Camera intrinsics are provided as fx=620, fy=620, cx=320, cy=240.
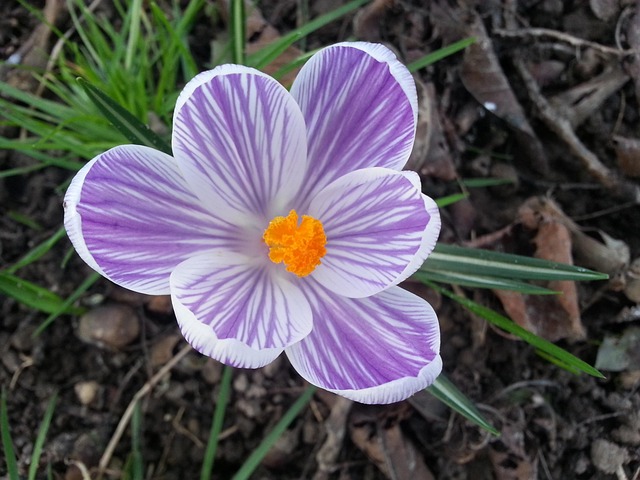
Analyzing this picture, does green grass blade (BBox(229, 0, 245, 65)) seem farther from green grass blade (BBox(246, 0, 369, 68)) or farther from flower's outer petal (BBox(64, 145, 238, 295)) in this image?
flower's outer petal (BBox(64, 145, 238, 295))

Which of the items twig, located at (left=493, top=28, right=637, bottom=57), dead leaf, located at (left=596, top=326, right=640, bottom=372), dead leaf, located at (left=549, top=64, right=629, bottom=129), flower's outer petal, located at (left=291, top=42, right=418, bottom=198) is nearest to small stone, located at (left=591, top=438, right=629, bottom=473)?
dead leaf, located at (left=596, top=326, right=640, bottom=372)

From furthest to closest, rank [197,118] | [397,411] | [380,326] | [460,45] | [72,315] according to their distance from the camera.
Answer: [72,315]
[397,411]
[460,45]
[380,326]
[197,118]

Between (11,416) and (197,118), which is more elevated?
(197,118)

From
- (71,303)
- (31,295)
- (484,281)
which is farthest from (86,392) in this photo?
(484,281)

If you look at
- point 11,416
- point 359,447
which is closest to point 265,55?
point 359,447

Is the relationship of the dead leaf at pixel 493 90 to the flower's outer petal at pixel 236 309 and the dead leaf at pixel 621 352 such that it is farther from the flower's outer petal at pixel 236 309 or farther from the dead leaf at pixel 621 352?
the flower's outer petal at pixel 236 309

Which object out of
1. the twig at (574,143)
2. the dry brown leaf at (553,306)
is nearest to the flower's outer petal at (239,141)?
the dry brown leaf at (553,306)

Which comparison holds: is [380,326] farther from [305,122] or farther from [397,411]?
[397,411]
